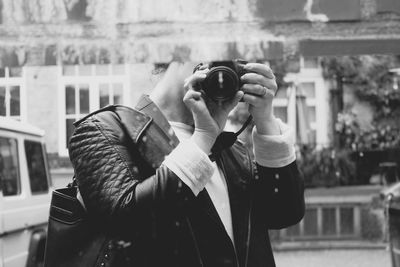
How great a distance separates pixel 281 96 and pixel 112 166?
10691 mm

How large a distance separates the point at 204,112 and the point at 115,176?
250 mm

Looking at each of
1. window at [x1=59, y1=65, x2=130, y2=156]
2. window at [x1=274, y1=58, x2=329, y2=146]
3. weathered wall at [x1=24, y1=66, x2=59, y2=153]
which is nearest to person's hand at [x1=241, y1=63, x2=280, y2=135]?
window at [x1=59, y1=65, x2=130, y2=156]

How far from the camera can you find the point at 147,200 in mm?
1466

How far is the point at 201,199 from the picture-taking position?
5.19 feet

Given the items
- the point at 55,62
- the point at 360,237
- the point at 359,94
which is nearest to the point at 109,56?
the point at 55,62

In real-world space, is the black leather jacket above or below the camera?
below

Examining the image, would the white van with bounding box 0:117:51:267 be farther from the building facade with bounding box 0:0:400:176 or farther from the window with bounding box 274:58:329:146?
the window with bounding box 274:58:329:146

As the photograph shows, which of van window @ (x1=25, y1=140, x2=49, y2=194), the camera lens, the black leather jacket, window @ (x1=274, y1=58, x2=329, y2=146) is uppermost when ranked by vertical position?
the camera lens

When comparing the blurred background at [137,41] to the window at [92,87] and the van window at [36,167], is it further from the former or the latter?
the van window at [36,167]

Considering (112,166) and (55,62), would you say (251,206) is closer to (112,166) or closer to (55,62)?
(112,166)

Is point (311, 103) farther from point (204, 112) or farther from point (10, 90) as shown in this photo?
point (204, 112)

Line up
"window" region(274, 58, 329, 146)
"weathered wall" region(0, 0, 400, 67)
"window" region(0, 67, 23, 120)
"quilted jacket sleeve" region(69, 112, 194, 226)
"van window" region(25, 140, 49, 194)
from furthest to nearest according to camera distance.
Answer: "window" region(274, 58, 329, 146), "van window" region(25, 140, 49, 194), "window" region(0, 67, 23, 120), "weathered wall" region(0, 0, 400, 67), "quilted jacket sleeve" region(69, 112, 194, 226)

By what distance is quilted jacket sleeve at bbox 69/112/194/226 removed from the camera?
4.83 feet

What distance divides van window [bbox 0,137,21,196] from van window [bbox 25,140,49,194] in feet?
0.76
